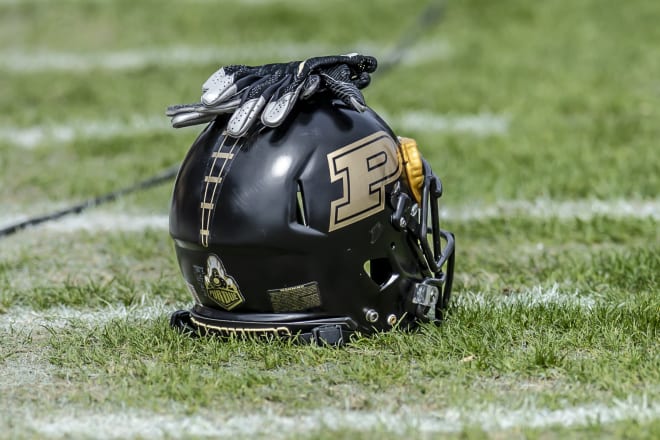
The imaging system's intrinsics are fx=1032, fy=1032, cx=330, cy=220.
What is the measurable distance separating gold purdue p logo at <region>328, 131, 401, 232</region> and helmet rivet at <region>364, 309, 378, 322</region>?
1.03 feet

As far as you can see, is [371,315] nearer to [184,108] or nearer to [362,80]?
[362,80]

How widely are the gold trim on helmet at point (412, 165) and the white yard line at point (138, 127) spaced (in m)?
3.32

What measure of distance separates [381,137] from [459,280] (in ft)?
3.56

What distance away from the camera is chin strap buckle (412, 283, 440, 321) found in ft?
10.8

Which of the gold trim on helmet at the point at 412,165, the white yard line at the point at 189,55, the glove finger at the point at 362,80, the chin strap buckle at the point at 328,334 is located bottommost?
the chin strap buckle at the point at 328,334

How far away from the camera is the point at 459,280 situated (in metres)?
4.08

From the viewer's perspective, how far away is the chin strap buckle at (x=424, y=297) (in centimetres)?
330

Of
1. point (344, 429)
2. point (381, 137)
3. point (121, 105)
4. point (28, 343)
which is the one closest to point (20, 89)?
point (121, 105)

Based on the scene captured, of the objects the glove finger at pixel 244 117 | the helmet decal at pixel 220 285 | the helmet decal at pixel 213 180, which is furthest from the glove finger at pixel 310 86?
the helmet decal at pixel 220 285

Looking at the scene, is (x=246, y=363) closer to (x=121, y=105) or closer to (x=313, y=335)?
(x=313, y=335)

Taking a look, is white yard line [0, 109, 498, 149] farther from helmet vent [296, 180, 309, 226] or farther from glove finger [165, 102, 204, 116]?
helmet vent [296, 180, 309, 226]

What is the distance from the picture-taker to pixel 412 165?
326cm

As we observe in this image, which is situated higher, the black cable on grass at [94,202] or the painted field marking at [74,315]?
the black cable on grass at [94,202]

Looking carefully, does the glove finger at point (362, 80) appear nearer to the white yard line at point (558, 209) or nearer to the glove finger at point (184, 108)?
the glove finger at point (184, 108)
